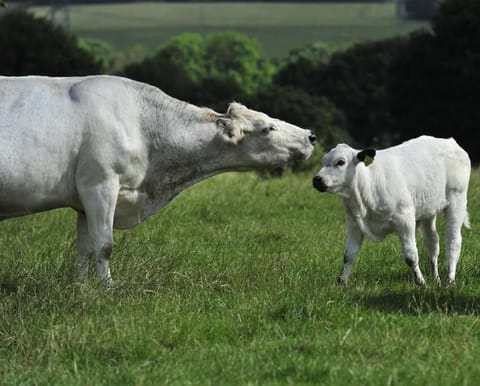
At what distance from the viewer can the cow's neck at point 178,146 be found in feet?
37.7

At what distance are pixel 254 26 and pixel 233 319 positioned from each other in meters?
178

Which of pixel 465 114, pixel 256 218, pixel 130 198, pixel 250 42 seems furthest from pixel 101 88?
pixel 250 42

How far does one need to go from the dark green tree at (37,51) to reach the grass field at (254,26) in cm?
8393

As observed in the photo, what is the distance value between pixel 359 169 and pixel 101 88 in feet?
7.69

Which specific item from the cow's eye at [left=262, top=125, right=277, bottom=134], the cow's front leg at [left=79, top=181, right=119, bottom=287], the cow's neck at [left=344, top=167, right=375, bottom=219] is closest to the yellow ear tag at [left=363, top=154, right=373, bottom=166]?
the cow's neck at [left=344, top=167, right=375, bottom=219]

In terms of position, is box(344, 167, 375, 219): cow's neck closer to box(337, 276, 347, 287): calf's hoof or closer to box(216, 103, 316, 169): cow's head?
box(337, 276, 347, 287): calf's hoof

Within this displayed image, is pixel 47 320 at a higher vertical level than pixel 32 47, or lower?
higher

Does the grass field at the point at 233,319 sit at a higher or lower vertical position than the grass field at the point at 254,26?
higher

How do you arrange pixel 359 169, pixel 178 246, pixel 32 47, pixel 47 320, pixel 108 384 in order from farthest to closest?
pixel 32 47
pixel 178 246
pixel 359 169
pixel 47 320
pixel 108 384

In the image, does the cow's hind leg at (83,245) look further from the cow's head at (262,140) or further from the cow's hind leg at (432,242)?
the cow's hind leg at (432,242)

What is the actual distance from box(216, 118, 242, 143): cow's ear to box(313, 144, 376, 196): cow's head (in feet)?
2.81

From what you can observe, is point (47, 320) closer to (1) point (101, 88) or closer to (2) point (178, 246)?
(1) point (101, 88)

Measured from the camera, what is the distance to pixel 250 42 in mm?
135875

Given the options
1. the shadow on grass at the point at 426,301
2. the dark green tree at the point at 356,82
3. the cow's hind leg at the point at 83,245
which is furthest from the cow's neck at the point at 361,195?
the dark green tree at the point at 356,82
